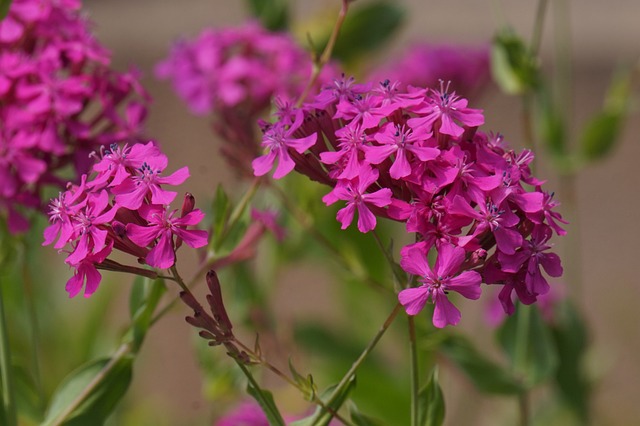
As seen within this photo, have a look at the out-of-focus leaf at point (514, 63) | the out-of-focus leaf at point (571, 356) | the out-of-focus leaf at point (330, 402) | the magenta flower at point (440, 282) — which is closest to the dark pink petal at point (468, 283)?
the magenta flower at point (440, 282)

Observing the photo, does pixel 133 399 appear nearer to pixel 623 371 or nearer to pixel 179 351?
pixel 179 351

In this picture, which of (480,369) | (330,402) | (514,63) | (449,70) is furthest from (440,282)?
(449,70)

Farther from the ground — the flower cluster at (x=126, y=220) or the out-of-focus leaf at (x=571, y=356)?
the flower cluster at (x=126, y=220)

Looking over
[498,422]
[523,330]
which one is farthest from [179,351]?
[523,330]

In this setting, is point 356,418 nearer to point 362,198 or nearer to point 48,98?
point 362,198

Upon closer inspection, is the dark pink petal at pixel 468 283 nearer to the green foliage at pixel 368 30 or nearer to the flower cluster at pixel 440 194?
the flower cluster at pixel 440 194

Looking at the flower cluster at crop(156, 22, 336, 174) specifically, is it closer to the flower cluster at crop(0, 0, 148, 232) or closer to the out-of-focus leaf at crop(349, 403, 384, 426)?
the flower cluster at crop(0, 0, 148, 232)
